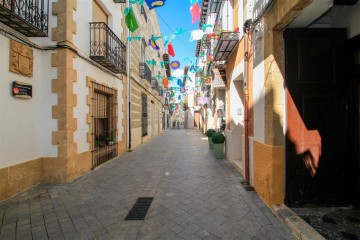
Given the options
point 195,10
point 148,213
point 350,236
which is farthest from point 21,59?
point 350,236

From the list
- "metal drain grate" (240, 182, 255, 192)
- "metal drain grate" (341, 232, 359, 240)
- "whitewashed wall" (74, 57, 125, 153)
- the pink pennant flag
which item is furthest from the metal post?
"metal drain grate" (341, 232, 359, 240)

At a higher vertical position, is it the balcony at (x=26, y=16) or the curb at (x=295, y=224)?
the balcony at (x=26, y=16)

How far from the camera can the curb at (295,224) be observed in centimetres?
274

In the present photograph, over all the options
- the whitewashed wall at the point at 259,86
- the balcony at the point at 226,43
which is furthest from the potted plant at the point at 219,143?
the whitewashed wall at the point at 259,86

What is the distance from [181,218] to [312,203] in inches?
88.7

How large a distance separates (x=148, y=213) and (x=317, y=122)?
3.23m

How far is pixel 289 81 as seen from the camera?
367 centimetres

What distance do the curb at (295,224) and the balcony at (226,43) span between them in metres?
4.21

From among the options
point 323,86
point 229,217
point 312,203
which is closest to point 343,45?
point 323,86

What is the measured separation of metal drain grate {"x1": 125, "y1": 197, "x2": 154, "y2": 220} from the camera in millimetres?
3373

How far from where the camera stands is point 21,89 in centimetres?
441

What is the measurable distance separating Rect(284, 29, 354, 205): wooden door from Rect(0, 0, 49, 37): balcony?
15.5 ft

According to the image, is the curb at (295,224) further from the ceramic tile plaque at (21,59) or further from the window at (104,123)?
the ceramic tile plaque at (21,59)

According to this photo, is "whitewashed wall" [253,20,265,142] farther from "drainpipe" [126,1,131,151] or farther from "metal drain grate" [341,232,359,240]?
"drainpipe" [126,1,131,151]
